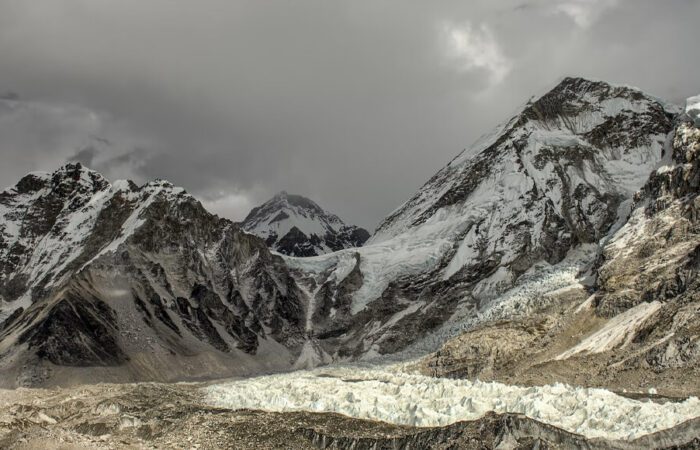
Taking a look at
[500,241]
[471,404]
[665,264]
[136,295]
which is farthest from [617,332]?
[136,295]

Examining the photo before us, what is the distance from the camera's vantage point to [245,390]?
7362 centimetres

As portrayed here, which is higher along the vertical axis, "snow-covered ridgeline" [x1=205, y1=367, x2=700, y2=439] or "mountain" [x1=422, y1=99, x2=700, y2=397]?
"mountain" [x1=422, y1=99, x2=700, y2=397]

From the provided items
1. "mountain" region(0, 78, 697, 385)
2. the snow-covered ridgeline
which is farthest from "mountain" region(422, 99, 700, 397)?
the snow-covered ridgeline

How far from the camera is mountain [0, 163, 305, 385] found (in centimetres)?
12744

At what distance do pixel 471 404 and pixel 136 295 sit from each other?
117m

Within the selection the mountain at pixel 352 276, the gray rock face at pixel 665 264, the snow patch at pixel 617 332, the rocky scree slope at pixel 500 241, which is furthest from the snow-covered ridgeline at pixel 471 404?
the rocky scree slope at pixel 500 241

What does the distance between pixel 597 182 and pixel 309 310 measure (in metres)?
83.7

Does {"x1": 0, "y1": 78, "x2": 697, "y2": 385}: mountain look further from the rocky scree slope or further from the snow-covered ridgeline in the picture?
the snow-covered ridgeline

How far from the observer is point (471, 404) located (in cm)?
4975

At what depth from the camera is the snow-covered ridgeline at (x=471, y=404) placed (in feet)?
137

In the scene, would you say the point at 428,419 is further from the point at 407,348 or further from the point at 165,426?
the point at 407,348

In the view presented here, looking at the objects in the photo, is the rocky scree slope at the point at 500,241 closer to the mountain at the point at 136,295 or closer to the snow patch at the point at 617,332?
the mountain at the point at 136,295

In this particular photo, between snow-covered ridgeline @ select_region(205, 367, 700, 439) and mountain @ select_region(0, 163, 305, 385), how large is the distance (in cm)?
6609

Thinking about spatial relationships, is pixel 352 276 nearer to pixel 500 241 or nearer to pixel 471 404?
pixel 500 241
